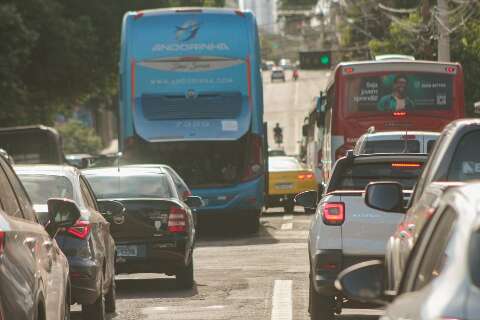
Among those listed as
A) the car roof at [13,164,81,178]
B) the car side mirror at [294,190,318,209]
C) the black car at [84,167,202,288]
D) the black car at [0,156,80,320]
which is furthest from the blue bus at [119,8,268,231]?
the black car at [0,156,80,320]

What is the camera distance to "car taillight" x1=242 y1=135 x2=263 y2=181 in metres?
26.7

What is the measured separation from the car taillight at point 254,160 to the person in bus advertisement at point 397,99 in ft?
8.57

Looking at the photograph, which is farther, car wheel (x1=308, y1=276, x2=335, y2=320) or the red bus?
the red bus

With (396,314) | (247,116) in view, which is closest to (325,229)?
(396,314)

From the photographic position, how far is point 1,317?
654 centimetres

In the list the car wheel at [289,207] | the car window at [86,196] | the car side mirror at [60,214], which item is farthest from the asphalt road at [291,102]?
the car side mirror at [60,214]

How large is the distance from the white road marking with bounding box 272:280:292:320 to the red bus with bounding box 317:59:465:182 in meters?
10.9

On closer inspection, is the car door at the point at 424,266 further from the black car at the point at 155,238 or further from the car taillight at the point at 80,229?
the black car at the point at 155,238

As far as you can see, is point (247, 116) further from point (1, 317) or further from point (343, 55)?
point (343, 55)

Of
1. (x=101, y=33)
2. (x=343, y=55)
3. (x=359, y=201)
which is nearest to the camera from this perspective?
(x=359, y=201)

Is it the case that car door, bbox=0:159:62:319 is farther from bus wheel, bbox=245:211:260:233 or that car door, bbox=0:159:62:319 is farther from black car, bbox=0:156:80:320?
bus wheel, bbox=245:211:260:233

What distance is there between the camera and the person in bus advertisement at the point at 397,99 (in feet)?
90.4

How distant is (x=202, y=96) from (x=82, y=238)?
50.4 ft

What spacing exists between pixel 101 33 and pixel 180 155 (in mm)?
26832
